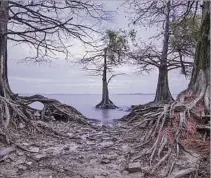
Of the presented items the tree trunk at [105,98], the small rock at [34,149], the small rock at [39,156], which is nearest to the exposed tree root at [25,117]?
the small rock at [34,149]

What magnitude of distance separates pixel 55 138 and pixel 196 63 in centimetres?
345

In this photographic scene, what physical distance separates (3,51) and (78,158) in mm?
4678

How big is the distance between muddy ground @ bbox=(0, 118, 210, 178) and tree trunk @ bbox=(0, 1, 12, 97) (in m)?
1.94

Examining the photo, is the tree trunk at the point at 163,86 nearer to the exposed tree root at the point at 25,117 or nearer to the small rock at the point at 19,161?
the exposed tree root at the point at 25,117

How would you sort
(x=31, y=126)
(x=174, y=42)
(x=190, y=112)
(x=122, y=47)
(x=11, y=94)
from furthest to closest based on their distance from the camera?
1. (x=122, y=47)
2. (x=174, y=42)
3. (x=11, y=94)
4. (x=31, y=126)
5. (x=190, y=112)

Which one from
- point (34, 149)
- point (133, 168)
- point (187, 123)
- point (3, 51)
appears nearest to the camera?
point (133, 168)

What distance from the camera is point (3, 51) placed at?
331 inches

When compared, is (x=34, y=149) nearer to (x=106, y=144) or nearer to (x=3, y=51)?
(x=106, y=144)

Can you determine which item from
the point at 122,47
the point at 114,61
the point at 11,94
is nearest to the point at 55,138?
the point at 11,94

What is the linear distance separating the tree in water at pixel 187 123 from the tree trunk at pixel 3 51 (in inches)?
141

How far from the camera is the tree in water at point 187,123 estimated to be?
4.58 meters

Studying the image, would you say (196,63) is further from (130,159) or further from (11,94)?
(11,94)

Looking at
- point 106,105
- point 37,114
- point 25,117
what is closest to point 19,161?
point 25,117

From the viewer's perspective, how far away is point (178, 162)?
14.1 feet
